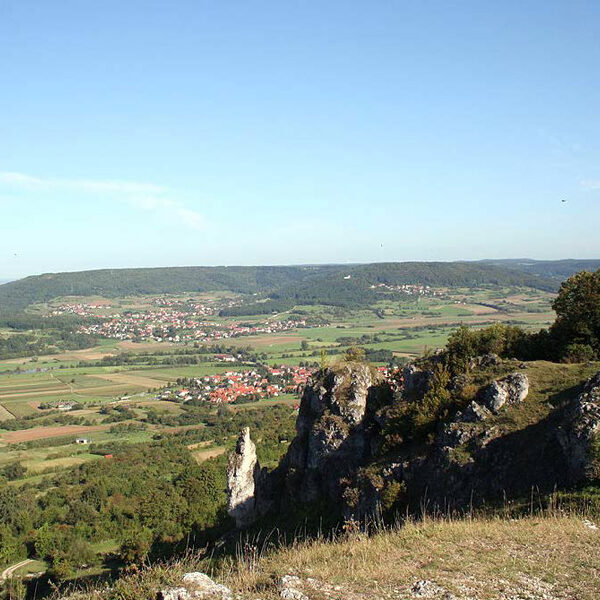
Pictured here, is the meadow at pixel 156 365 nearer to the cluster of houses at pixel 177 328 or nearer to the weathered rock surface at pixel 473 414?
the cluster of houses at pixel 177 328

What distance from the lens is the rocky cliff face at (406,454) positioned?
14211mm

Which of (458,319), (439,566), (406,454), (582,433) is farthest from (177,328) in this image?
(439,566)

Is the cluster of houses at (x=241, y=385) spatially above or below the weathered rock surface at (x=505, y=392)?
below

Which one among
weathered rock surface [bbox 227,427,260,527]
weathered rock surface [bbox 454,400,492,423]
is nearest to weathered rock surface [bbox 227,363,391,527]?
weathered rock surface [bbox 227,427,260,527]

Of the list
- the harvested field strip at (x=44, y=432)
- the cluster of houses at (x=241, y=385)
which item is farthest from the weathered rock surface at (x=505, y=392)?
the harvested field strip at (x=44, y=432)

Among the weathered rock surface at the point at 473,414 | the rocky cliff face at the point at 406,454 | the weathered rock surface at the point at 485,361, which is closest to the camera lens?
the rocky cliff face at the point at 406,454

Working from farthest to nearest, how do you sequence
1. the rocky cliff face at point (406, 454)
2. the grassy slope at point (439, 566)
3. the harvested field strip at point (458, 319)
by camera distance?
the harvested field strip at point (458, 319), the rocky cliff face at point (406, 454), the grassy slope at point (439, 566)

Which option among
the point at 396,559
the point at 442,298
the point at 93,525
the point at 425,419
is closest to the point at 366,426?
the point at 425,419

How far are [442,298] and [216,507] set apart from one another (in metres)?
153

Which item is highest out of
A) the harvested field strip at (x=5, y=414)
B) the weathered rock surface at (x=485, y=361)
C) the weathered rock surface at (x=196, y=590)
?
the weathered rock surface at (x=485, y=361)

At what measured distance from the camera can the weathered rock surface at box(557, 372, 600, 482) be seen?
501 inches

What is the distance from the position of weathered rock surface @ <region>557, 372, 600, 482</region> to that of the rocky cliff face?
0.03 meters

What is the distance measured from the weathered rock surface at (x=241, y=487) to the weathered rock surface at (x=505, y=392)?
11.9 m

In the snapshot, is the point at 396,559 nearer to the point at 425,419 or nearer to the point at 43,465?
the point at 425,419
